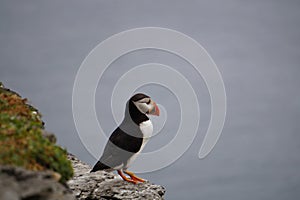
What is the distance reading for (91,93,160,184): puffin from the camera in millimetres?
18328

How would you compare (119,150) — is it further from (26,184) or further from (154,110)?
(26,184)

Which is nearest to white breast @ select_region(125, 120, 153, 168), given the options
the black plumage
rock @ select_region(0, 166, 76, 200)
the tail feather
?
the black plumage

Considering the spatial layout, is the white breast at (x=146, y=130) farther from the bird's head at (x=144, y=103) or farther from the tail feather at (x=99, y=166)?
the tail feather at (x=99, y=166)

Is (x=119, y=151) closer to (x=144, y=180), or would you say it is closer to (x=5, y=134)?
(x=144, y=180)

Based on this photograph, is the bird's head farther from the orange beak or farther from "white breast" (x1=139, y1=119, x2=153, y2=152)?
"white breast" (x1=139, y1=119, x2=153, y2=152)

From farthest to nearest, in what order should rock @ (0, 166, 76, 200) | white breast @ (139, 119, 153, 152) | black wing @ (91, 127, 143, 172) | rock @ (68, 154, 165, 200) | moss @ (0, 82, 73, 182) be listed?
white breast @ (139, 119, 153, 152)
black wing @ (91, 127, 143, 172)
rock @ (68, 154, 165, 200)
moss @ (0, 82, 73, 182)
rock @ (0, 166, 76, 200)

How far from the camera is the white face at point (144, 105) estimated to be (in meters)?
18.5

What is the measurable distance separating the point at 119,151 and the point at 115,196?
6.55ft

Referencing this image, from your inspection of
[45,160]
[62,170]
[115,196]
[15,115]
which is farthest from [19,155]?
[115,196]

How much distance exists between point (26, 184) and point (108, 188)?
10451mm

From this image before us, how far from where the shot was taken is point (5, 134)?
10.1 meters

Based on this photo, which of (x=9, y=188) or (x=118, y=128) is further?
(x=118, y=128)

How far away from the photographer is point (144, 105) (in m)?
18.5

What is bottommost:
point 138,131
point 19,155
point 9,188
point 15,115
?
point 9,188
